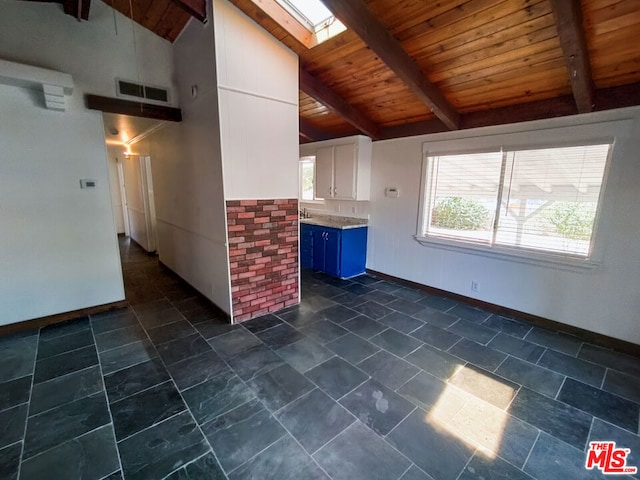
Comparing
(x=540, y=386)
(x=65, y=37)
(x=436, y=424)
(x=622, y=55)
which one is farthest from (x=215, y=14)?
(x=540, y=386)

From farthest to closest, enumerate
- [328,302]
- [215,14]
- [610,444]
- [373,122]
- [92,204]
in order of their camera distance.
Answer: [373,122] < [328,302] < [92,204] < [215,14] < [610,444]

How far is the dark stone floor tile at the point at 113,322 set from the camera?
9.72 ft

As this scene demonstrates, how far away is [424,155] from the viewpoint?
12.7 ft

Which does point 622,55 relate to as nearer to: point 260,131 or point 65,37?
point 260,131

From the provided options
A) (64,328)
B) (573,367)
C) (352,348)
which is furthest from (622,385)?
(64,328)

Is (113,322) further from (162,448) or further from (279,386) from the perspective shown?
(279,386)

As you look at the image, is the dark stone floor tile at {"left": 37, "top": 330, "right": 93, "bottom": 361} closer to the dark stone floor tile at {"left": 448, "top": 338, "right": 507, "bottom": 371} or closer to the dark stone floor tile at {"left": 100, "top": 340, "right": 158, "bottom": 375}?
the dark stone floor tile at {"left": 100, "top": 340, "right": 158, "bottom": 375}

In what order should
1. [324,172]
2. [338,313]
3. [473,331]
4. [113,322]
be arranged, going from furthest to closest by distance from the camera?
[324,172]
[338,313]
[113,322]
[473,331]

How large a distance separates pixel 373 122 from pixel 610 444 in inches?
160

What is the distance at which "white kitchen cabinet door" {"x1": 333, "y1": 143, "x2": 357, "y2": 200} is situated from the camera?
14.7 ft

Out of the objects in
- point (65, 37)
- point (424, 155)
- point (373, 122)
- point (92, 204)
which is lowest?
point (92, 204)

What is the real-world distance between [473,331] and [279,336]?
2.04 meters

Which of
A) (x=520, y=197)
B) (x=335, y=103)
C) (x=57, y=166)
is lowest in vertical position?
(x=520, y=197)

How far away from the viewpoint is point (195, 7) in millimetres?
2521
